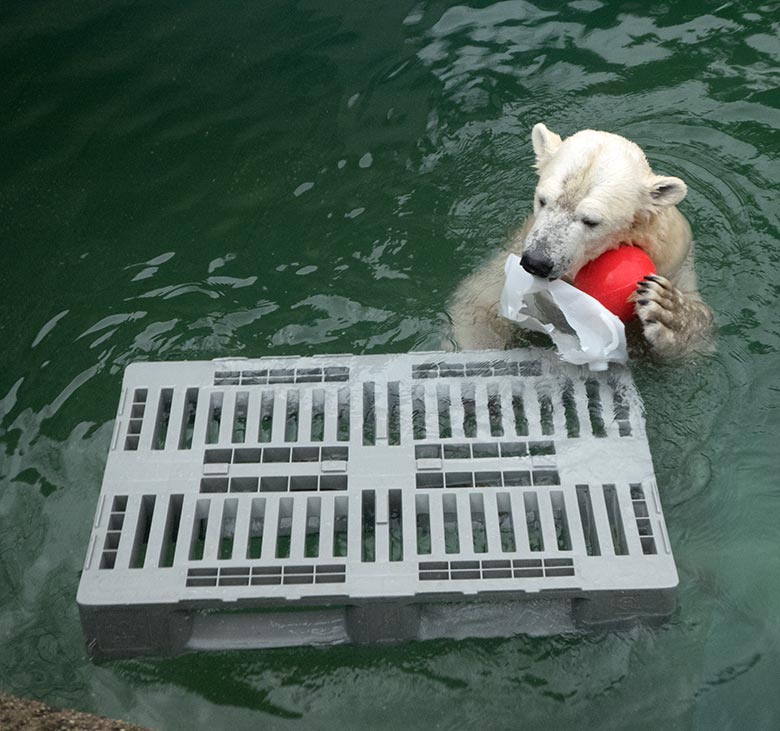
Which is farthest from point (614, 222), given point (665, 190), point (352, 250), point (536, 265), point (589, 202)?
point (352, 250)

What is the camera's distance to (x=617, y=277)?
333cm

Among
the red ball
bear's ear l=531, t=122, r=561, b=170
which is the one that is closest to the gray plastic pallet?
the red ball

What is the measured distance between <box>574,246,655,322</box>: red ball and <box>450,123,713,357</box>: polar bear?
40 mm

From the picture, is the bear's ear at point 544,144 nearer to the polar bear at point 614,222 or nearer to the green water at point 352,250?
the polar bear at point 614,222

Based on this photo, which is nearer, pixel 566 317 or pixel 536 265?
pixel 536 265

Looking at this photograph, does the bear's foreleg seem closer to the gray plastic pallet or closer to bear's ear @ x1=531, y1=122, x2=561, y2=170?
the gray plastic pallet

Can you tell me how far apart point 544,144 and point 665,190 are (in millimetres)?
498

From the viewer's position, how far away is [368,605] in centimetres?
275

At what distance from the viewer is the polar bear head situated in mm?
3244

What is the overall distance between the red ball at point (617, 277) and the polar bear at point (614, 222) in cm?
4

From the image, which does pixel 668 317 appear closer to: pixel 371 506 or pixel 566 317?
pixel 566 317

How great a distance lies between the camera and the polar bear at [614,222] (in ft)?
10.6

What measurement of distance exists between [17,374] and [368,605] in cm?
180

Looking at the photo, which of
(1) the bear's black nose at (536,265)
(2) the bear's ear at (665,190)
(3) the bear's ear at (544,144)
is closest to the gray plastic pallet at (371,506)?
(1) the bear's black nose at (536,265)
